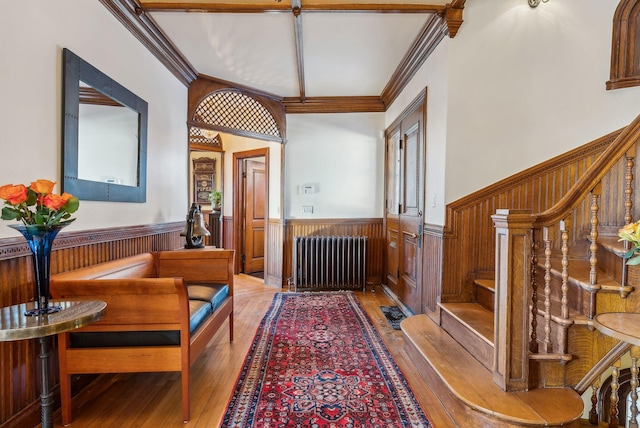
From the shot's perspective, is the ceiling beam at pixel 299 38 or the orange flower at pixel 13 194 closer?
the orange flower at pixel 13 194

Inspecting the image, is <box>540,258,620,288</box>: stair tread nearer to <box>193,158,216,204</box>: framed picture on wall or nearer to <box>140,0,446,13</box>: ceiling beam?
<box>140,0,446,13</box>: ceiling beam

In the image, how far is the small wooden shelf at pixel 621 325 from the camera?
141cm

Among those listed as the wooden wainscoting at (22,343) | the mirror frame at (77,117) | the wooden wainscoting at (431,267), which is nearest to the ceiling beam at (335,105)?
the wooden wainscoting at (431,267)

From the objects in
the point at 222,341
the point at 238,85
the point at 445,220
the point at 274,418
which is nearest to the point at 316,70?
the point at 238,85

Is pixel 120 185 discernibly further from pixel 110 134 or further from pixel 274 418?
pixel 274 418

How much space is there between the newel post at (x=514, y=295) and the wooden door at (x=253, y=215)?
15.0 feet

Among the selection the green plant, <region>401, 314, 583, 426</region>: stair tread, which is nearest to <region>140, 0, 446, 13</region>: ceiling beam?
<region>401, 314, 583, 426</region>: stair tread

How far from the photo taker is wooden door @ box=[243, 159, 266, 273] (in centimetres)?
589

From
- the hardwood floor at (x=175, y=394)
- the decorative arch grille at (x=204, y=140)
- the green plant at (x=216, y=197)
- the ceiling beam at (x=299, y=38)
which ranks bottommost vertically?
the hardwood floor at (x=175, y=394)

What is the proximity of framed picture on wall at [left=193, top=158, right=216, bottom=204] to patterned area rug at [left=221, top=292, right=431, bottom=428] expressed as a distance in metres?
3.82

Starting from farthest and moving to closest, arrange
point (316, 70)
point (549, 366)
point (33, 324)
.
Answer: point (316, 70) → point (549, 366) → point (33, 324)

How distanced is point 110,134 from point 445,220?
108 inches

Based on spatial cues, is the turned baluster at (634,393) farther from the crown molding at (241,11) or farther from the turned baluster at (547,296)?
the crown molding at (241,11)

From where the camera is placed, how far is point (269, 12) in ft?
9.05
